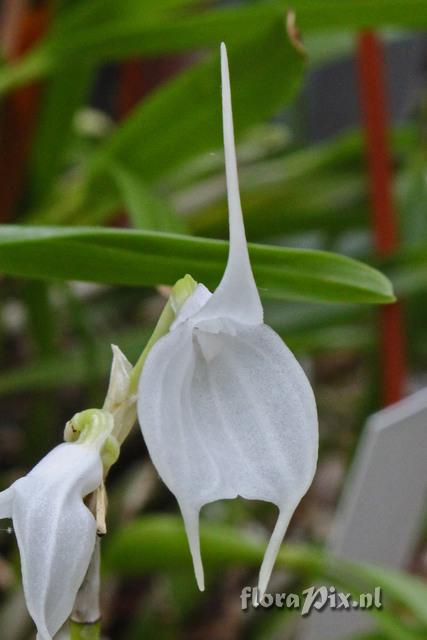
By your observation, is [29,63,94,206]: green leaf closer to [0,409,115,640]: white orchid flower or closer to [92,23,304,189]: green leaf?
[92,23,304,189]: green leaf

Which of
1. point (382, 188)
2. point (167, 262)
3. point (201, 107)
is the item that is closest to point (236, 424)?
point (167, 262)

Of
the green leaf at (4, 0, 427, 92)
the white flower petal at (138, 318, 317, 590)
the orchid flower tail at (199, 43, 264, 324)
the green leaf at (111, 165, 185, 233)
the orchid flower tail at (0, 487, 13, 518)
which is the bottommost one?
the orchid flower tail at (0, 487, 13, 518)

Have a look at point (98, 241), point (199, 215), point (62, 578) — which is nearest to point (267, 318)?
point (199, 215)

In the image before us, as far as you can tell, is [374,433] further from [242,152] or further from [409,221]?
[242,152]

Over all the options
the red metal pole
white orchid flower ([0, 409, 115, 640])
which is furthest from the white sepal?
the red metal pole

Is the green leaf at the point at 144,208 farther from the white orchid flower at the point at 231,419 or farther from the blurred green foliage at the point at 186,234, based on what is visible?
the white orchid flower at the point at 231,419
